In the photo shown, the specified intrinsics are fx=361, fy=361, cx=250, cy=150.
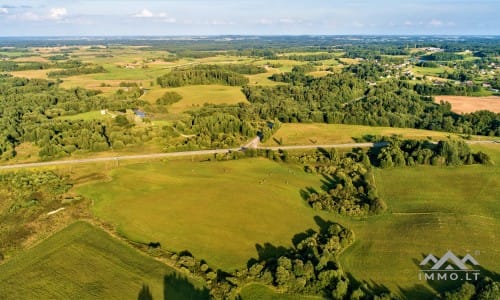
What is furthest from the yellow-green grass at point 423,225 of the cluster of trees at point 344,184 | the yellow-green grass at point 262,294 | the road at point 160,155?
the road at point 160,155

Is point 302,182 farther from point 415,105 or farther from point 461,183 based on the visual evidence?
point 415,105

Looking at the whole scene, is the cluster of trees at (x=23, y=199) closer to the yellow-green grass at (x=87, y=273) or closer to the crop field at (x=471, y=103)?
the yellow-green grass at (x=87, y=273)

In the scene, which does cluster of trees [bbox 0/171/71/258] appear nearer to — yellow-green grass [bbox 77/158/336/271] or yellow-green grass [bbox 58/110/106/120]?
yellow-green grass [bbox 77/158/336/271]

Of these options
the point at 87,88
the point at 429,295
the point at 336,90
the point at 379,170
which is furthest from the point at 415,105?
the point at 87,88

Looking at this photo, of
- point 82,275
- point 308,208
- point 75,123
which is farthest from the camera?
point 75,123

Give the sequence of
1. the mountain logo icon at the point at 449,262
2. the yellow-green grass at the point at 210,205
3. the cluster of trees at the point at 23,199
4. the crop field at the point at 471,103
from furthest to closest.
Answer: the crop field at the point at 471,103 < the cluster of trees at the point at 23,199 < the yellow-green grass at the point at 210,205 < the mountain logo icon at the point at 449,262

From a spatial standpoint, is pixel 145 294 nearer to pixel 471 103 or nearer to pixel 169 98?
pixel 169 98

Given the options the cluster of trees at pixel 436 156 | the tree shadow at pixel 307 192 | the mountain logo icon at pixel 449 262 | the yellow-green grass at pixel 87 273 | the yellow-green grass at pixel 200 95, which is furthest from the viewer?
the yellow-green grass at pixel 200 95
